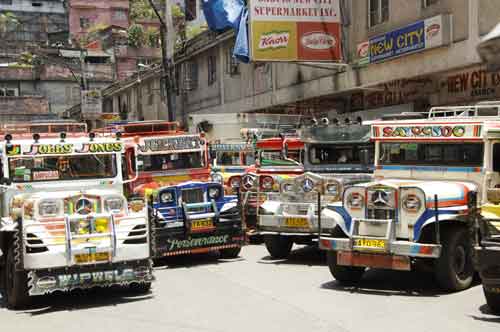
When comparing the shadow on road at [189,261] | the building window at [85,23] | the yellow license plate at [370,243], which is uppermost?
the building window at [85,23]

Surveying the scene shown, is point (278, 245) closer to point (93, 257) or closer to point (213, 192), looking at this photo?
point (213, 192)

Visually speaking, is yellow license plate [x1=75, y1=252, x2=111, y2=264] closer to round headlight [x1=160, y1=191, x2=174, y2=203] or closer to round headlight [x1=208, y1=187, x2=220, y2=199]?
round headlight [x1=160, y1=191, x2=174, y2=203]

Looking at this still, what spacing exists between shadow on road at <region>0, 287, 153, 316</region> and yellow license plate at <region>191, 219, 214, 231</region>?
214 centimetres

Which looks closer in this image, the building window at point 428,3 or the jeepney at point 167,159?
the jeepney at point 167,159

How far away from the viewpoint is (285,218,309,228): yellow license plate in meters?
12.0

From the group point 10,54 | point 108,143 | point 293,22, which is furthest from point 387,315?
point 10,54

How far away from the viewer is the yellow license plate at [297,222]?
1203 cm

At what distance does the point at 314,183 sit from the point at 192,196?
2247mm

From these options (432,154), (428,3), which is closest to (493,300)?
(432,154)

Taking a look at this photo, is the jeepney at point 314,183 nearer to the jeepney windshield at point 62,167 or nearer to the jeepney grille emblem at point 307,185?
the jeepney grille emblem at point 307,185

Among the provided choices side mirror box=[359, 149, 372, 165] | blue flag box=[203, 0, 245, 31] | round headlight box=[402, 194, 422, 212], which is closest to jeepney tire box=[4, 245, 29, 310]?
round headlight box=[402, 194, 422, 212]

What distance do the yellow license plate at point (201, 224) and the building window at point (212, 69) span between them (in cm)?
2353

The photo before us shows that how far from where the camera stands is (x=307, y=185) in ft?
40.4

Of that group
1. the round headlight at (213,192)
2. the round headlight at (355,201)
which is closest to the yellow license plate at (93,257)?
the round headlight at (355,201)
